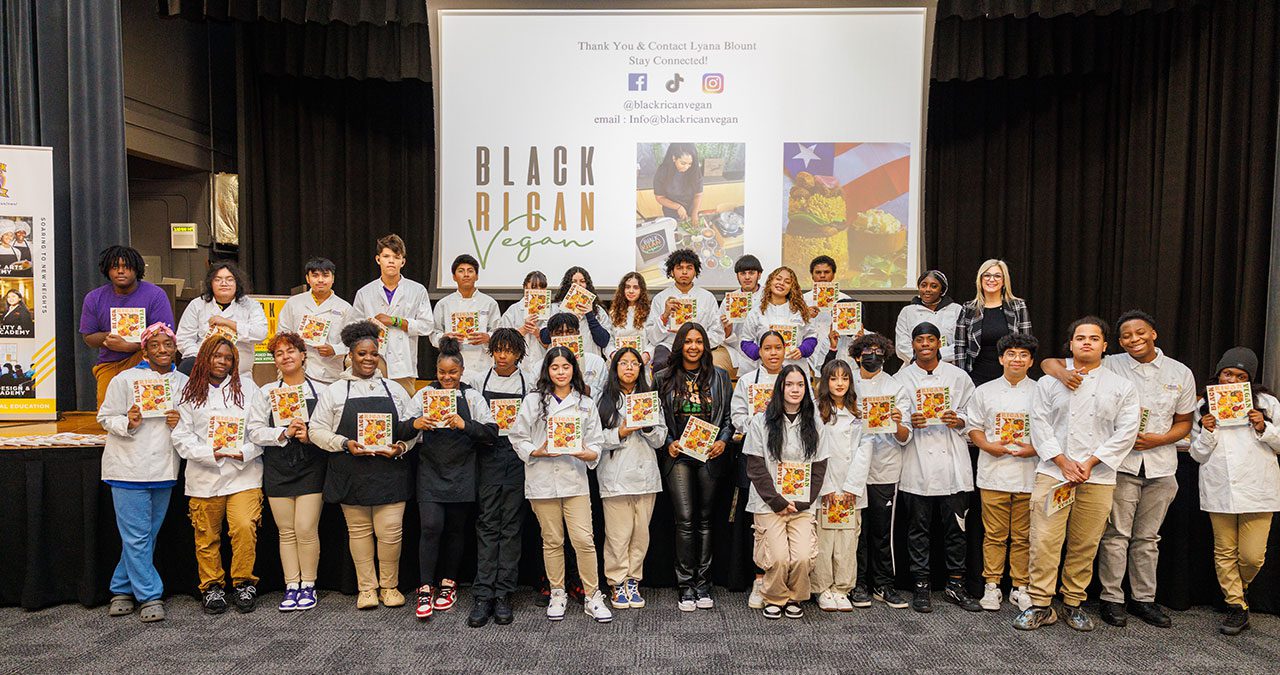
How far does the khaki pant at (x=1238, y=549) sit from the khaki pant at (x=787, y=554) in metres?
2.09

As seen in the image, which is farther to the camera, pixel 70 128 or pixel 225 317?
pixel 70 128

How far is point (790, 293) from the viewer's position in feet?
18.7

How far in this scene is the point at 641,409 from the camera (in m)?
4.29

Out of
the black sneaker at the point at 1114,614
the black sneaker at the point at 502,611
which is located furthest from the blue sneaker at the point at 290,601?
the black sneaker at the point at 1114,614

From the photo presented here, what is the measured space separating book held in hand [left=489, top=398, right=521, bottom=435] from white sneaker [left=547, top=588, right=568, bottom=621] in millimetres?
891

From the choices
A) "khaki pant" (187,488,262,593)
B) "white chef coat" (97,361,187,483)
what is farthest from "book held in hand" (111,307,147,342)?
"khaki pant" (187,488,262,593)

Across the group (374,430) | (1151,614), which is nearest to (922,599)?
(1151,614)

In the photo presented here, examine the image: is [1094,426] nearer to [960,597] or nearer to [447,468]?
[960,597]

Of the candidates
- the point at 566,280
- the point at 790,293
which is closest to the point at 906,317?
the point at 790,293

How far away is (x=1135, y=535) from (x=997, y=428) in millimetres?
982

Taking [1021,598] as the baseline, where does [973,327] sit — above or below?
above

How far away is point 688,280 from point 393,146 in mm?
4708

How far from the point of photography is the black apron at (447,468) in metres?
4.42

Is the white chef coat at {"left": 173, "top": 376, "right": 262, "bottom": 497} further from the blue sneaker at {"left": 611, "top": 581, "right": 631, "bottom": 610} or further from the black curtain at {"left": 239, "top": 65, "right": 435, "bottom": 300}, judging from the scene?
the black curtain at {"left": 239, "top": 65, "right": 435, "bottom": 300}
